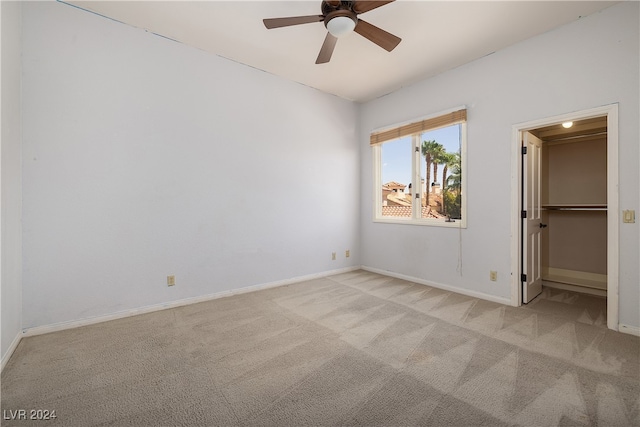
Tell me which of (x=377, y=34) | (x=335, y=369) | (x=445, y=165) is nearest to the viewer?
(x=335, y=369)

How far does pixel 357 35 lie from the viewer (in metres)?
2.90

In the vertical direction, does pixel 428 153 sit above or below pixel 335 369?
above

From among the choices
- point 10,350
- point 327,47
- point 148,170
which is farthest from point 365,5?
point 10,350

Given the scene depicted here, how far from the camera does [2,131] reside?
1.98 metres

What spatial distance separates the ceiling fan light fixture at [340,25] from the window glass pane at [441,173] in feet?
7.00

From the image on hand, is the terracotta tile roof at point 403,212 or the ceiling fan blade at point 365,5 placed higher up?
the ceiling fan blade at point 365,5

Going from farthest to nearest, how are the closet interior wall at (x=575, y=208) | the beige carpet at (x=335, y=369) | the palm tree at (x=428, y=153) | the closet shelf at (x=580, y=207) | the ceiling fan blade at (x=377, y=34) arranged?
the palm tree at (x=428, y=153) < the closet interior wall at (x=575, y=208) < the closet shelf at (x=580, y=207) < the ceiling fan blade at (x=377, y=34) < the beige carpet at (x=335, y=369)

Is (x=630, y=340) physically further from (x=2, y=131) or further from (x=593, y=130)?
(x=2, y=131)

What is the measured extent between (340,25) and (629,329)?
3531mm

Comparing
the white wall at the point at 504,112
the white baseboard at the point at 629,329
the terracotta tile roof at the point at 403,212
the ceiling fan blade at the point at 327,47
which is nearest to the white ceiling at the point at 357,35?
the white wall at the point at 504,112

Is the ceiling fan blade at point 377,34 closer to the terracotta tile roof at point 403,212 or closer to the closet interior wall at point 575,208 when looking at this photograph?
the terracotta tile roof at point 403,212

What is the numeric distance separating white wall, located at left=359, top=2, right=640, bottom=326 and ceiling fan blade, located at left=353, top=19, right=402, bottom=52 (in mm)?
1619

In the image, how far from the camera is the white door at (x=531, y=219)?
10.3 feet

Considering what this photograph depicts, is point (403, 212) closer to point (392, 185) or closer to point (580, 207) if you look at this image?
point (392, 185)
